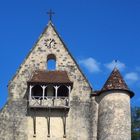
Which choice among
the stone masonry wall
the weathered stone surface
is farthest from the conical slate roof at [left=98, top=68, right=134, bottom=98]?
the weathered stone surface

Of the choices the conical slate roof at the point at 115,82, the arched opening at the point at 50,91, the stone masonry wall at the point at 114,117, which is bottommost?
the stone masonry wall at the point at 114,117

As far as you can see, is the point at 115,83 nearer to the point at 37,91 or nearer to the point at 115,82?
the point at 115,82

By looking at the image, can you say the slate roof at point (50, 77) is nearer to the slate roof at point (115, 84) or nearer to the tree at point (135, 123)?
the slate roof at point (115, 84)

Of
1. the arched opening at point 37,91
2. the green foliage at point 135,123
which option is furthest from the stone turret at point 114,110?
the green foliage at point 135,123

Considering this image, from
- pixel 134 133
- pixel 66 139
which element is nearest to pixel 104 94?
pixel 66 139

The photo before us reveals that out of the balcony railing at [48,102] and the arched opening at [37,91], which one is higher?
the arched opening at [37,91]

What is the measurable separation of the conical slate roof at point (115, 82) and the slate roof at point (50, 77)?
3.03m

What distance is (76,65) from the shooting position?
49.8 metres

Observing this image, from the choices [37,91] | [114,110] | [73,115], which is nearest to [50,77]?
[37,91]

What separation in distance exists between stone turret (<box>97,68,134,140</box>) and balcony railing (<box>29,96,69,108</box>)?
2.81 metres

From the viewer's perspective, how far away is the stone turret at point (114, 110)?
45.6 metres

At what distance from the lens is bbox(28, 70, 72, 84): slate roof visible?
4791 cm

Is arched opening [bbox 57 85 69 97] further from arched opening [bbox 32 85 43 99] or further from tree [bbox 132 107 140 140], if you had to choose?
tree [bbox 132 107 140 140]

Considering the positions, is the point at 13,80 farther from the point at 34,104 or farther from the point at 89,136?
the point at 89,136
